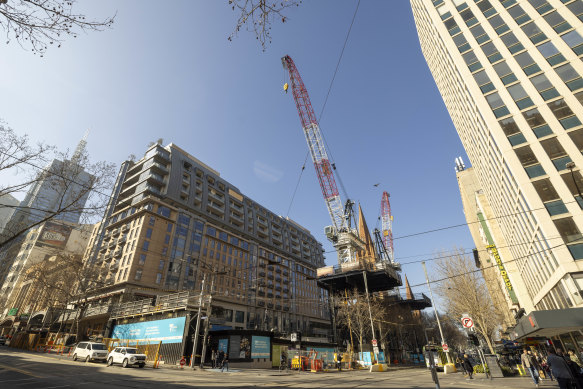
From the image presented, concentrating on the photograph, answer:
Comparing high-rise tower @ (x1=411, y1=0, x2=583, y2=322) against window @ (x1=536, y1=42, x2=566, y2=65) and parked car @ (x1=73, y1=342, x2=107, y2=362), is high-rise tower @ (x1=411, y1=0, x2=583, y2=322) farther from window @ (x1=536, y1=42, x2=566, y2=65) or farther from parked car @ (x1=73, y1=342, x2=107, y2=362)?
parked car @ (x1=73, y1=342, x2=107, y2=362)

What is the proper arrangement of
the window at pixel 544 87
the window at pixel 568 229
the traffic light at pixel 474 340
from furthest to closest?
the traffic light at pixel 474 340 → the window at pixel 544 87 → the window at pixel 568 229

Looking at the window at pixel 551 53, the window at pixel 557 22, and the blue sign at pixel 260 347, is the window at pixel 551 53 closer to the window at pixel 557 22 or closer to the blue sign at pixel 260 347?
the window at pixel 557 22

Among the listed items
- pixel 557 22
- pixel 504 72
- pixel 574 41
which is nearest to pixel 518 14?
pixel 557 22

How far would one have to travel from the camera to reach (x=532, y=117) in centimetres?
2422

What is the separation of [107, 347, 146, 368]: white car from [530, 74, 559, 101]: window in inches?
1645

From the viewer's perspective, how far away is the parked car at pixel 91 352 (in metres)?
23.1

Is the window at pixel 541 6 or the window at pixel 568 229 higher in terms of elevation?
the window at pixel 541 6

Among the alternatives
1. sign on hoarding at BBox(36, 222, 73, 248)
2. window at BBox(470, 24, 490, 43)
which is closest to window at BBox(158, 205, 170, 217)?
sign on hoarding at BBox(36, 222, 73, 248)

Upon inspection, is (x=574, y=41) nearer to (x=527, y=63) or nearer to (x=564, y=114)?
(x=527, y=63)

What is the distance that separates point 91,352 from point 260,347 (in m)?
15.8

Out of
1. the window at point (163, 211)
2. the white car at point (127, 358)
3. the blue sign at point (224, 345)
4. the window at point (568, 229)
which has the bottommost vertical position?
the white car at point (127, 358)

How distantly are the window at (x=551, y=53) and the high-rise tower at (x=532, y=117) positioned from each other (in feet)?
0.24

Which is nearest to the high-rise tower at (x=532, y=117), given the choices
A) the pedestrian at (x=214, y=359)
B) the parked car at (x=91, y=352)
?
the pedestrian at (x=214, y=359)

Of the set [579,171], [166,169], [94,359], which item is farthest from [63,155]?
[166,169]
